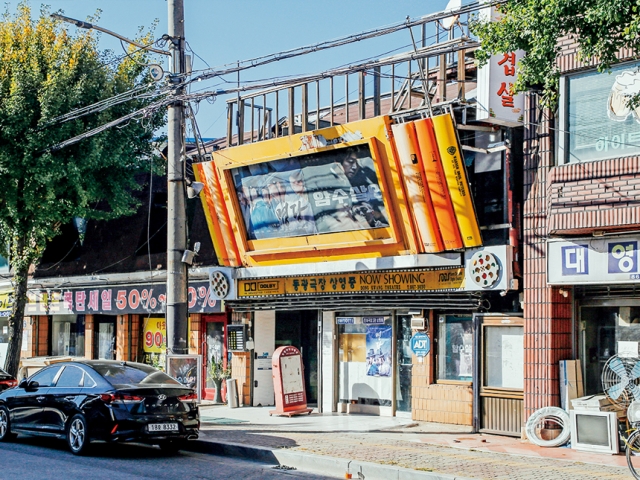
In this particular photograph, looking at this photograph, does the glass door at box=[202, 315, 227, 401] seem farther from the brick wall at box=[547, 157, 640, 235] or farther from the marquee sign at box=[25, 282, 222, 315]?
the brick wall at box=[547, 157, 640, 235]

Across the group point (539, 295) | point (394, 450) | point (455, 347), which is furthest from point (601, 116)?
point (394, 450)

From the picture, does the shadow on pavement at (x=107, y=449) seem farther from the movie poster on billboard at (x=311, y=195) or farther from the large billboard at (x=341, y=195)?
the movie poster on billboard at (x=311, y=195)

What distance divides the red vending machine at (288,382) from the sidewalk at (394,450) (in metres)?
0.47

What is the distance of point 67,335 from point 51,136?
8.79 metres

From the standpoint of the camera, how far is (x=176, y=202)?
1569cm

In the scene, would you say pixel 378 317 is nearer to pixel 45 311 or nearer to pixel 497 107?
pixel 497 107

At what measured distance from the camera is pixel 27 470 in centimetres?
1144

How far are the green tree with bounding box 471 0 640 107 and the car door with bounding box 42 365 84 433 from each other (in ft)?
25.8

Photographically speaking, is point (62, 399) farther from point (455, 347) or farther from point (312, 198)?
point (455, 347)

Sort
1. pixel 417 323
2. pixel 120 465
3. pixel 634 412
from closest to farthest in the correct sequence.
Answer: pixel 634 412 → pixel 120 465 → pixel 417 323

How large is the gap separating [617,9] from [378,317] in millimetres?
9440

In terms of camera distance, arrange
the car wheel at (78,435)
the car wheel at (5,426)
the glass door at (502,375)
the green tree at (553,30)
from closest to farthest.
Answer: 1. the green tree at (553,30)
2. the car wheel at (78,435)
3. the car wheel at (5,426)
4. the glass door at (502,375)

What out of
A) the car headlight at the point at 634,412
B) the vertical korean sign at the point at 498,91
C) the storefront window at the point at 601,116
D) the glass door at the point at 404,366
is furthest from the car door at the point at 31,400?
the storefront window at the point at 601,116

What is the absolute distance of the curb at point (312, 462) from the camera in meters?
11.1
